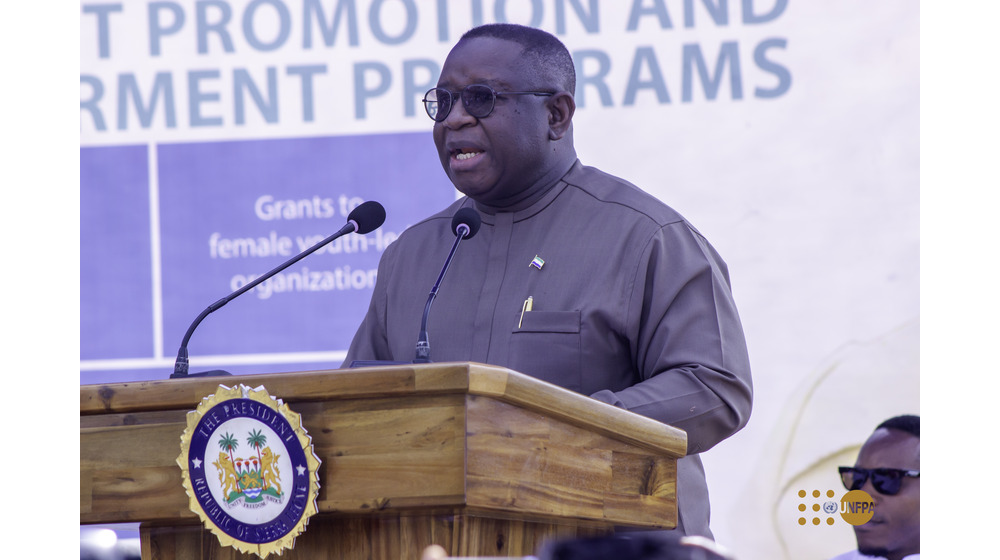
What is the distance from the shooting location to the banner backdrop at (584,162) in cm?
355

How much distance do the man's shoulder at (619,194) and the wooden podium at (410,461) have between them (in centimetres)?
81

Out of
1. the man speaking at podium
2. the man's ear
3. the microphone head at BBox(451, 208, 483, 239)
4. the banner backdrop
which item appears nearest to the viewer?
the microphone head at BBox(451, 208, 483, 239)

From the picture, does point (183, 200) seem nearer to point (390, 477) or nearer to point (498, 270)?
point (498, 270)

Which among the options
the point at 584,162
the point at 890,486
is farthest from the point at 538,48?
the point at 890,486

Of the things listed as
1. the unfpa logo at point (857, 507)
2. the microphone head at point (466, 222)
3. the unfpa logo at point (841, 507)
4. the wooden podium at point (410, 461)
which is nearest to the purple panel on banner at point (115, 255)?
the microphone head at point (466, 222)

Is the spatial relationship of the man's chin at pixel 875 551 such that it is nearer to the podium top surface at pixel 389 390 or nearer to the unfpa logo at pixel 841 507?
the unfpa logo at pixel 841 507

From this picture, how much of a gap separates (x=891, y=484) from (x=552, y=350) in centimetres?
155

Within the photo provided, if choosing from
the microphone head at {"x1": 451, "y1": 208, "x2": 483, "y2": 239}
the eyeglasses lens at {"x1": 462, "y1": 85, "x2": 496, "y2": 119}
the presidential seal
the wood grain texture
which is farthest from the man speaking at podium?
the presidential seal

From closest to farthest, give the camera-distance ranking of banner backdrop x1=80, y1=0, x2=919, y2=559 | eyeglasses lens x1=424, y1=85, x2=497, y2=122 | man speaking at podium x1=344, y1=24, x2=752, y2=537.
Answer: man speaking at podium x1=344, y1=24, x2=752, y2=537 → eyeglasses lens x1=424, y1=85, x2=497, y2=122 → banner backdrop x1=80, y1=0, x2=919, y2=559

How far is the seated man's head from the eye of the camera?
3449 mm

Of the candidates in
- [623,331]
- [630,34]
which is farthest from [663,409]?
[630,34]

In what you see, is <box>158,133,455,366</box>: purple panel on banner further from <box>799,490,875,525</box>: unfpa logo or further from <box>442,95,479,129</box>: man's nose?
<box>799,490,875,525</box>: unfpa logo

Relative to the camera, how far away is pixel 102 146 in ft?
12.9

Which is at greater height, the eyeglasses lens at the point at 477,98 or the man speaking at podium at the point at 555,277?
the eyeglasses lens at the point at 477,98
